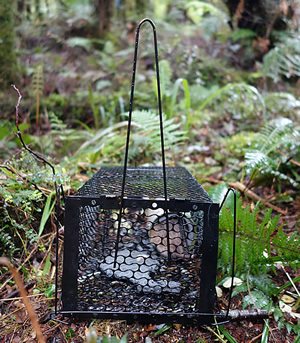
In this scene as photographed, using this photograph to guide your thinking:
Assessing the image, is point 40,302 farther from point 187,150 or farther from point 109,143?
point 187,150

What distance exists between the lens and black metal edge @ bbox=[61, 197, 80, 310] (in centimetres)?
95

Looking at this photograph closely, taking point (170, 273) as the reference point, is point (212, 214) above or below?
above

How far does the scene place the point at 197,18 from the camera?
5.51 meters

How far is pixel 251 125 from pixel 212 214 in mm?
2210

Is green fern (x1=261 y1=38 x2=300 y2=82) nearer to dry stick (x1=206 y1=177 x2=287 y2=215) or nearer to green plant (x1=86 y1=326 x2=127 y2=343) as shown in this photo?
dry stick (x1=206 y1=177 x2=287 y2=215)

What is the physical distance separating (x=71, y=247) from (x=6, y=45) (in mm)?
2595

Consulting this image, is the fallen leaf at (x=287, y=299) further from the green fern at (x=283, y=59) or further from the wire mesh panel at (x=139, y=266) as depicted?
the green fern at (x=283, y=59)

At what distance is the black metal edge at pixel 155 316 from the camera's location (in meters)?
1.00

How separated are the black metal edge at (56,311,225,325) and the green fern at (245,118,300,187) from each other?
3.40 ft

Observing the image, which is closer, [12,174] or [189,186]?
[189,186]

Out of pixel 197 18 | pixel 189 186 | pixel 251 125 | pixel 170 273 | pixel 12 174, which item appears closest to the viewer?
pixel 170 273

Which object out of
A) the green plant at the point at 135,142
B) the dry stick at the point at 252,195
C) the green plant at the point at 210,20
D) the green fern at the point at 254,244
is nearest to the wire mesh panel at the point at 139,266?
the green fern at the point at 254,244

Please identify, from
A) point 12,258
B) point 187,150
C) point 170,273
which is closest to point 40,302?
point 12,258

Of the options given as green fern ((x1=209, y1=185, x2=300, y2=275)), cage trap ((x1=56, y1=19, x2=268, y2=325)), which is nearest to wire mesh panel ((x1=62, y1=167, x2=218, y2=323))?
cage trap ((x1=56, y1=19, x2=268, y2=325))
